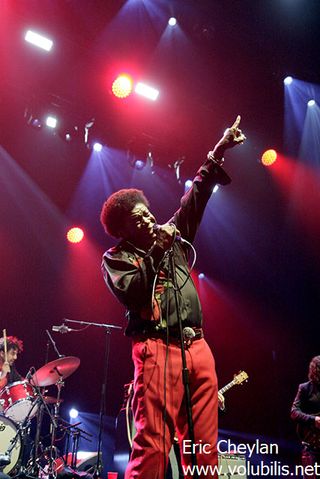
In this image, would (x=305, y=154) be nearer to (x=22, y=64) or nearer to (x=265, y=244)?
(x=265, y=244)

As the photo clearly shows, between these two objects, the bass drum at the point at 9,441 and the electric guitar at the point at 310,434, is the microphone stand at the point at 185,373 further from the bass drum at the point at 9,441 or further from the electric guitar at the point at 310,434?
the bass drum at the point at 9,441

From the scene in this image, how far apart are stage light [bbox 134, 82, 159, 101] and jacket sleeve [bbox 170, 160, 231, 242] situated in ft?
17.1

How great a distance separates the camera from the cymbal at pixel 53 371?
19.6 feet

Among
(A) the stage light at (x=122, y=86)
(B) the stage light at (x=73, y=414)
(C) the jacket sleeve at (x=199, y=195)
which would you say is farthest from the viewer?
(B) the stage light at (x=73, y=414)

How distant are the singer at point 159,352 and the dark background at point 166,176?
5433 mm

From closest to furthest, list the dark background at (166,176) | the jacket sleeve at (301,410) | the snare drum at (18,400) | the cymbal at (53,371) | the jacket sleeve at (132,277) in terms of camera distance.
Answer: the jacket sleeve at (132,277)
the jacket sleeve at (301,410)
the cymbal at (53,371)
the snare drum at (18,400)
the dark background at (166,176)

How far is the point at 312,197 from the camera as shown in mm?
9094

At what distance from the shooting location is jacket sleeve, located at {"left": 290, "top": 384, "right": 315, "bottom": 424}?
5500mm

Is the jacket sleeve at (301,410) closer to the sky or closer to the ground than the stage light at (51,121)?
closer to the ground

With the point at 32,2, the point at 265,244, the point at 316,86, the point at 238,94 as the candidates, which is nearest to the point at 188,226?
the point at 32,2

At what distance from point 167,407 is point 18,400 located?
4741mm

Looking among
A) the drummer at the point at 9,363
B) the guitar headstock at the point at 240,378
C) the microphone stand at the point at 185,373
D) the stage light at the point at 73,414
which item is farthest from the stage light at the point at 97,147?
the microphone stand at the point at 185,373

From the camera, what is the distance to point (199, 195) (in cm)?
282

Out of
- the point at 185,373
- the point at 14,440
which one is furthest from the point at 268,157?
the point at 185,373
